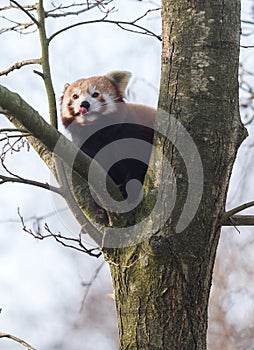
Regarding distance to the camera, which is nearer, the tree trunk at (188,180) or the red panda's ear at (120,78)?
the tree trunk at (188,180)

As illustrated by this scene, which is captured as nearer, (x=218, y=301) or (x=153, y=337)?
(x=153, y=337)

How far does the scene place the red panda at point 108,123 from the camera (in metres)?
3.13

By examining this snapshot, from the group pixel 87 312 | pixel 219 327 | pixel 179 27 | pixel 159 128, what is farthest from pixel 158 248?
pixel 87 312

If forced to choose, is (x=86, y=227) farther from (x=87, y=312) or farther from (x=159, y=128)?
(x=87, y=312)

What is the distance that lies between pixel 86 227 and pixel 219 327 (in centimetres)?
627

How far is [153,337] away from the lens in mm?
2104

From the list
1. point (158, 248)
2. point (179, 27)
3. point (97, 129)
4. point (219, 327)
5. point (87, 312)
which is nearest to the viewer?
point (158, 248)

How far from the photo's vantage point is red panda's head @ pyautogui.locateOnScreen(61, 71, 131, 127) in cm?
327

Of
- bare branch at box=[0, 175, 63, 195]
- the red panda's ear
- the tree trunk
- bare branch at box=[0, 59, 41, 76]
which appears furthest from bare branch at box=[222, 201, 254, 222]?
the red panda's ear

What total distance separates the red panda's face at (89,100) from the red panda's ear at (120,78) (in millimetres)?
21

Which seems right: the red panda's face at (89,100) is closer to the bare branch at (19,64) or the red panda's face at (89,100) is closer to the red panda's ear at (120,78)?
the red panda's ear at (120,78)

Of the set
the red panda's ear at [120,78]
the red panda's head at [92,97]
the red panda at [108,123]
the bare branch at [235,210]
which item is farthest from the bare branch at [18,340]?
the red panda's ear at [120,78]

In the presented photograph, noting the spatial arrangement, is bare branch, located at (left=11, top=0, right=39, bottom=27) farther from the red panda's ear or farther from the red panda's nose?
the red panda's ear

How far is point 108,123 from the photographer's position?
328 centimetres
